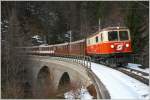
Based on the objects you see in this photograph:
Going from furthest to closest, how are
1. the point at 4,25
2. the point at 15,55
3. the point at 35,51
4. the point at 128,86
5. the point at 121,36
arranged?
the point at 35,51
the point at 4,25
the point at 15,55
the point at 121,36
the point at 128,86

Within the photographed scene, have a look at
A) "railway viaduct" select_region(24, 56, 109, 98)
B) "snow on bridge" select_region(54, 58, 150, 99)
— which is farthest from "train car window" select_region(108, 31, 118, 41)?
"snow on bridge" select_region(54, 58, 150, 99)

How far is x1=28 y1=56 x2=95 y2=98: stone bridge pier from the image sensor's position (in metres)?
30.8

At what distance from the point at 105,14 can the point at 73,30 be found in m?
16.9

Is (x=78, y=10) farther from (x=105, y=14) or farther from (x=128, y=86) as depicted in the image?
(x=128, y=86)

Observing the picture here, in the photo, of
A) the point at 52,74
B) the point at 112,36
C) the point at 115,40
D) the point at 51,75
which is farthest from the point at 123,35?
the point at 51,75

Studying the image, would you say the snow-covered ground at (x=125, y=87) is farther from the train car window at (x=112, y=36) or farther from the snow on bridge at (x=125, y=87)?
the train car window at (x=112, y=36)

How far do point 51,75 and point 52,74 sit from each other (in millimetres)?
941

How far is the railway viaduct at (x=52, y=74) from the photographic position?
3055cm

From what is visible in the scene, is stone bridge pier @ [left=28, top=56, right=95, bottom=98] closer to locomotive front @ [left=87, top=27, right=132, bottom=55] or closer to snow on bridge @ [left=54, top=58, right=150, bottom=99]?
locomotive front @ [left=87, top=27, right=132, bottom=55]

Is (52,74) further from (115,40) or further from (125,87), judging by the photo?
(125,87)

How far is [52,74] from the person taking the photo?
44938mm

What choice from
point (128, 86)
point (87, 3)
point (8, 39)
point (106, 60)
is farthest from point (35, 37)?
point (128, 86)

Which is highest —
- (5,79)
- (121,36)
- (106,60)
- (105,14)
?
(105,14)

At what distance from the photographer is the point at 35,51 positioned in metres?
64.4
